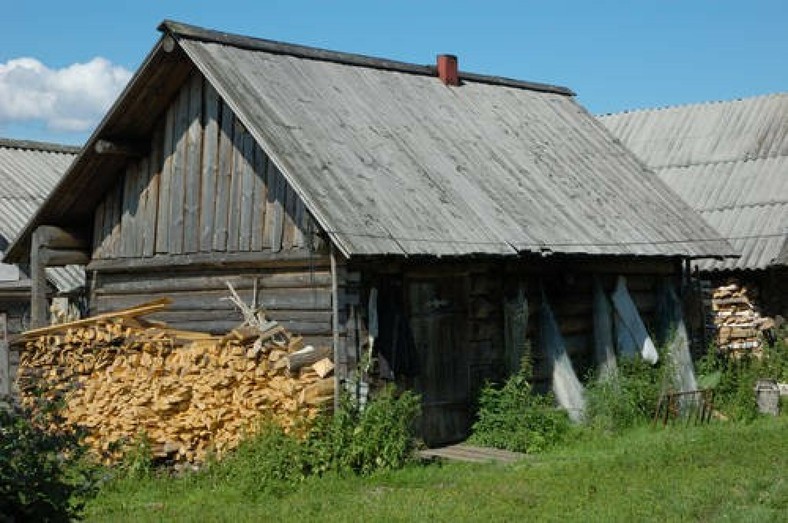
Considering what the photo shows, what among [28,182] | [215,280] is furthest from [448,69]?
[28,182]

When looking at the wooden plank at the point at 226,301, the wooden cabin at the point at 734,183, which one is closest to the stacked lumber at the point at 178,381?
the wooden plank at the point at 226,301

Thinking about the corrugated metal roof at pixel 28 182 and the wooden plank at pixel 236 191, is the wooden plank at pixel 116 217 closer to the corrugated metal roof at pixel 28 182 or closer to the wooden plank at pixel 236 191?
the wooden plank at pixel 236 191

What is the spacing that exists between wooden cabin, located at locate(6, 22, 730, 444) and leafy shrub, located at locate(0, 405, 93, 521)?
17.6ft

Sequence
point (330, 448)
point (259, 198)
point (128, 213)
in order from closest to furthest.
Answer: point (330, 448) < point (259, 198) < point (128, 213)

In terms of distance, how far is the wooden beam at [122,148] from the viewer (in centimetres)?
1529

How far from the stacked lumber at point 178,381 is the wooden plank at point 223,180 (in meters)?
1.21

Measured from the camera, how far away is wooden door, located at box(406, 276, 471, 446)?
14312mm

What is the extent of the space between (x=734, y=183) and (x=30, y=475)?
20.2 metres

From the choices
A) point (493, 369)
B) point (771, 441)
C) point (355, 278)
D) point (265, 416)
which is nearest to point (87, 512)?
point (265, 416)

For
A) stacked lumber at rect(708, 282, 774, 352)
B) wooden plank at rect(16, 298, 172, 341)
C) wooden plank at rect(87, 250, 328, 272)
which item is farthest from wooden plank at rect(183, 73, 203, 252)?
stacked lumber at rect(708, 282, 774, 352)

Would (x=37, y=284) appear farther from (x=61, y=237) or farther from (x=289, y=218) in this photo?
(x=289, y=218)

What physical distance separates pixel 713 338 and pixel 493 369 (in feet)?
21.0

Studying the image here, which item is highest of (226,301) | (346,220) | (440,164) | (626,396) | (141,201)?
(440,164)

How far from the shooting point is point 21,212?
23.8 m
